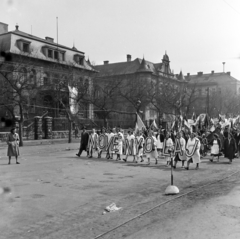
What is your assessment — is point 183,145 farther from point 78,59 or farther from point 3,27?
point 78,59

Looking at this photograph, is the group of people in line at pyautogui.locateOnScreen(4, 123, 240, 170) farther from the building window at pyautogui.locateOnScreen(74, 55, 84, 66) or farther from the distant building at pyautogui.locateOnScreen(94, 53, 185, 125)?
the distant building at pyautogui.locateOnScreen(94, 53, 185, 125)

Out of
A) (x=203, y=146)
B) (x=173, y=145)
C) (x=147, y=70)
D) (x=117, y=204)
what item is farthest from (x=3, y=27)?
(x=117, y=204)

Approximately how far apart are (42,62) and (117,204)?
43218mm

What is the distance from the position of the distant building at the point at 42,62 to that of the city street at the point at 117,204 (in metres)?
22.6

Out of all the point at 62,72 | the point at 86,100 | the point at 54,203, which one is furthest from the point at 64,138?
the point at 54,203

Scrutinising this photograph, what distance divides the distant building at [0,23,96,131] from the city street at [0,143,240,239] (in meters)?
22.6

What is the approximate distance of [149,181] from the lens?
11047mm

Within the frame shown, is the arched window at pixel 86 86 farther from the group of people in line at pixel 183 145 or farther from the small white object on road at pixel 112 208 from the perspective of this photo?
the small white object on road at pixel 112 208

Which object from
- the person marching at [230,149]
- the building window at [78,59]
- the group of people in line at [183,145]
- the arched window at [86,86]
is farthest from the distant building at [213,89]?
the person marching at [230,149]

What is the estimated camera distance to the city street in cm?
585

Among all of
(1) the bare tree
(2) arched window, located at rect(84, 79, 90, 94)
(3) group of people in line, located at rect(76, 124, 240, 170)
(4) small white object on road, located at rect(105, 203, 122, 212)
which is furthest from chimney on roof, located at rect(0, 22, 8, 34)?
(4) small white object on road, located at rect(105, 203, 122, 212)

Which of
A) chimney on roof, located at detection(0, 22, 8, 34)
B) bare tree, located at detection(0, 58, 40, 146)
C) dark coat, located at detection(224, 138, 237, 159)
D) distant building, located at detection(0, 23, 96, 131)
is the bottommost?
dark coat, located at detection(224, 138, 237, 159)

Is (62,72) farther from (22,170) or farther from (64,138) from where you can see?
(22,170)

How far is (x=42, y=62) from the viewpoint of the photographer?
48125 millimetres
